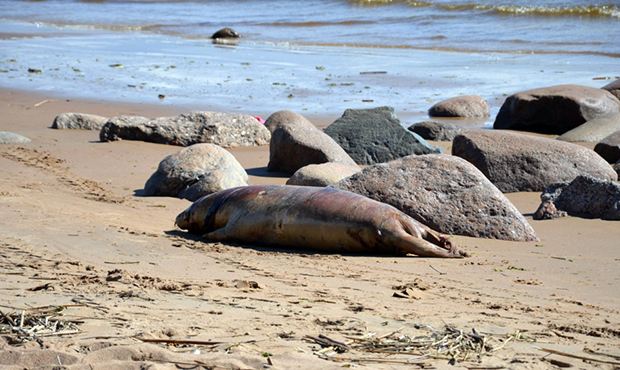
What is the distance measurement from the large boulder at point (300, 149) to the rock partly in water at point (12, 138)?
2892 mm

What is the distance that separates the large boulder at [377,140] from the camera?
10.6m

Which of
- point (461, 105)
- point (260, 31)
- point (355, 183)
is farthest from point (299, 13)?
point (355, 183)

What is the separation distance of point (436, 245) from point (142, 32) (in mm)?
24339

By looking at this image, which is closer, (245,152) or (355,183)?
(355,183)

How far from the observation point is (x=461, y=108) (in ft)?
46.9

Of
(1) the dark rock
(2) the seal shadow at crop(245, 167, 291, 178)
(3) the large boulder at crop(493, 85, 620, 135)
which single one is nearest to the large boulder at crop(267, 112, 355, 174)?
(2) the seal shadow at crop(245, 167, 291, 178)

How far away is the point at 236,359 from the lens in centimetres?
409

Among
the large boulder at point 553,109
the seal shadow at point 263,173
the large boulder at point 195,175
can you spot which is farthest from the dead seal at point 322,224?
the large boulder at point 553,109

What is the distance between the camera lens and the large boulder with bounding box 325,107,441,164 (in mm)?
10625

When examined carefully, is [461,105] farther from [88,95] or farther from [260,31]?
[260,31]

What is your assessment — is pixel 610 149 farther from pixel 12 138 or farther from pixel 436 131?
pixel 12 138

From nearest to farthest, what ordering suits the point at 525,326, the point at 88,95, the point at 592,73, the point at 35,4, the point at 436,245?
the point at 525,326
the point at 436,245
the point at 88,95
the point at 592,73
the point at 35,4

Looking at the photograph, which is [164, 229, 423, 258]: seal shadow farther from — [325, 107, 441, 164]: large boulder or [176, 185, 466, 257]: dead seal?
[325, 107, 441, 164]: large boulder

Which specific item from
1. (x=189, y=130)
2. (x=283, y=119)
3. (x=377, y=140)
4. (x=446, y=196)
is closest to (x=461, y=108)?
(x=283, y=119)
